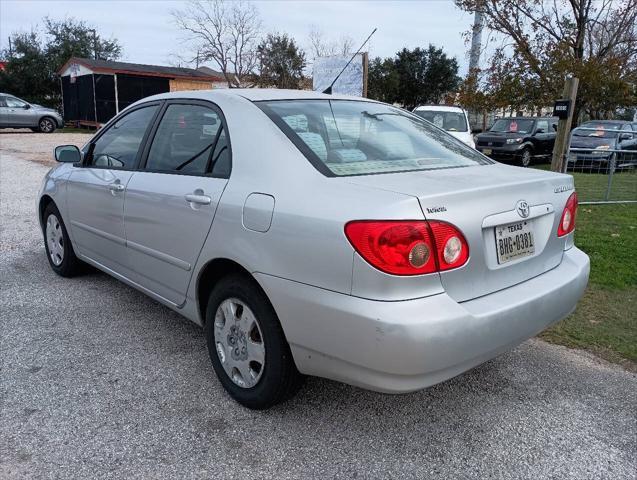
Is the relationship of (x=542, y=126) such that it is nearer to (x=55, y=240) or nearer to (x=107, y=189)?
(x=55, y=240)

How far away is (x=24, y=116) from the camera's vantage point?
2359cm

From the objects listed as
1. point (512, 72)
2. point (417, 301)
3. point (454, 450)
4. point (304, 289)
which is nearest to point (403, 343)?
point (417, 301)

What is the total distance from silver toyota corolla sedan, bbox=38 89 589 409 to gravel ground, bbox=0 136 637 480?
0.31 meters

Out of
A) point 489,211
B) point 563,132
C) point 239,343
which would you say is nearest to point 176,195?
point 239,343

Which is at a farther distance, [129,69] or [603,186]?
[129,69]

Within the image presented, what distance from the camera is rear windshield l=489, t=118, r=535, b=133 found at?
17.2m

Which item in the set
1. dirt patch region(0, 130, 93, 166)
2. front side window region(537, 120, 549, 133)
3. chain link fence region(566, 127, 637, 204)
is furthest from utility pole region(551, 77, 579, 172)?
dirt patch region(0, 130, 93, 166)

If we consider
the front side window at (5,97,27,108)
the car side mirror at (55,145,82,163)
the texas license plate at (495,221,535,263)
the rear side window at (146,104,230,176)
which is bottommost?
the texas license plate at (495,221,535,263)

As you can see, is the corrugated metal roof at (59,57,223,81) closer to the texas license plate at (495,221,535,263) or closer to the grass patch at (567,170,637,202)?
the grass patch at (567,170,637,202)

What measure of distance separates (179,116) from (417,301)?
2.08 m

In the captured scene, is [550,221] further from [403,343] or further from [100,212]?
[100,212]

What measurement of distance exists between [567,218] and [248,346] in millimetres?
1819

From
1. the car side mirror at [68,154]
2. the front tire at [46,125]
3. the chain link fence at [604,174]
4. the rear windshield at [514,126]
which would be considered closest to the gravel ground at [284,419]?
the car side mirror at [68,154]

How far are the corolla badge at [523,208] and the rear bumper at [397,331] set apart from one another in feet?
1.12
